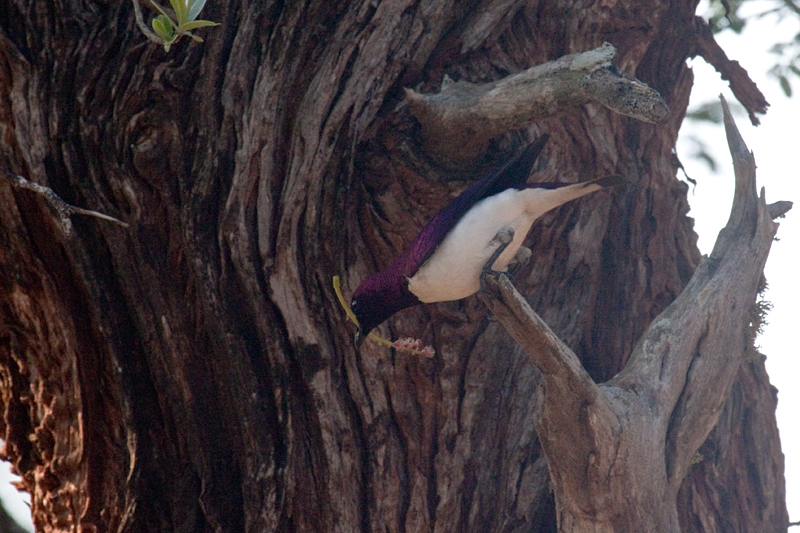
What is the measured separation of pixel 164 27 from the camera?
6.55ft

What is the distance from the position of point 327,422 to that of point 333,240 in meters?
0.63

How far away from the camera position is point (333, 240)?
2631 millimetres

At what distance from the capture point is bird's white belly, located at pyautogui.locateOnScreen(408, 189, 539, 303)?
2.42 meters

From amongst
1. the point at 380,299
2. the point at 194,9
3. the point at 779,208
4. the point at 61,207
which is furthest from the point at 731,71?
the point at 61,207

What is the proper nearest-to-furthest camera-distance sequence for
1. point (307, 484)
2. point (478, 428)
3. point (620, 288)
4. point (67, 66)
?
point (67, 66)
point (307, 484)
point (478, 428)
point (620, 288)

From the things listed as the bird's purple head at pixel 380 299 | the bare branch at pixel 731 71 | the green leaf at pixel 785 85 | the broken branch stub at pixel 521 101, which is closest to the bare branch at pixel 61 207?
the bird's purple head at pixel 380 299

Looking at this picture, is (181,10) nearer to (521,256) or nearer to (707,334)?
(521,256)

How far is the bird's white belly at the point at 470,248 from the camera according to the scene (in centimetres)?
242

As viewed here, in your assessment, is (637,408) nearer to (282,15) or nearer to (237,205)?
(237,205)

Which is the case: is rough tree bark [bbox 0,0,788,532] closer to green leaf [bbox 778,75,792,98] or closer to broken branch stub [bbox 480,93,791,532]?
broken branch stub [bbox 480,93,791,532]

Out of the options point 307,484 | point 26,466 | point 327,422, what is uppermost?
point 327,422

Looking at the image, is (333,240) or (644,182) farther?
(644,182)

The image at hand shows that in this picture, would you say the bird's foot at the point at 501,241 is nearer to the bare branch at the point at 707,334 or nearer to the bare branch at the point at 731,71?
the bare branch at the point at 707,334

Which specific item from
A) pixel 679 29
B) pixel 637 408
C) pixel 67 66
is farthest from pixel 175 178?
pixel 679 29
